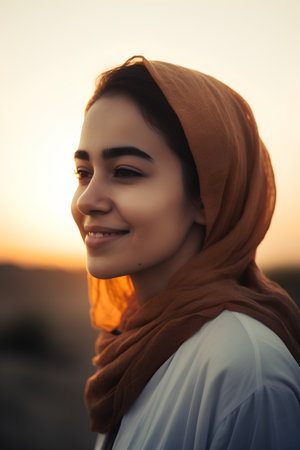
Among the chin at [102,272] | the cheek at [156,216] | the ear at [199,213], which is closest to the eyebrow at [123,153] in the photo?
the cheek at [156,216]

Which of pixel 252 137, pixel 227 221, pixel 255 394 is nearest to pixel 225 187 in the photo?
pixel 227 221

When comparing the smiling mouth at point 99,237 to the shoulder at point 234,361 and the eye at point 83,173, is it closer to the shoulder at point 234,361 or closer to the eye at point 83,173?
the eye at point 83,173

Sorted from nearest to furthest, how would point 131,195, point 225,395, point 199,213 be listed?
point 225,395 < point 131,195 < point 199,213

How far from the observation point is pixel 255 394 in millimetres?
762

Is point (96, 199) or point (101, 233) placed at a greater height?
point (96, 199)

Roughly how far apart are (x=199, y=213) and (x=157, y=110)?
353 millimetres

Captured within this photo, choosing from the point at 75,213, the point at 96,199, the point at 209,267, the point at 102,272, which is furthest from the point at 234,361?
the point at 75,213

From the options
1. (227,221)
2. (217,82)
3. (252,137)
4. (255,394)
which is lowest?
(255,394)

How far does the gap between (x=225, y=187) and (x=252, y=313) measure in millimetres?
420

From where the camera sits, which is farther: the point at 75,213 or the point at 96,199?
the point at 75,213

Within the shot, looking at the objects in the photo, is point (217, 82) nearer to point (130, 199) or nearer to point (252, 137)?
point (252, 137)

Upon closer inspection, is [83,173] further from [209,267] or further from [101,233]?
[209,267]

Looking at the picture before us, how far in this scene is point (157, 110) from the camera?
1.09 meters

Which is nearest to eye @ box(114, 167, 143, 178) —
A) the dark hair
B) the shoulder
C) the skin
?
the skin
